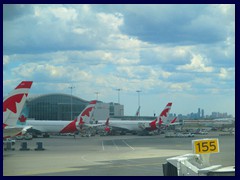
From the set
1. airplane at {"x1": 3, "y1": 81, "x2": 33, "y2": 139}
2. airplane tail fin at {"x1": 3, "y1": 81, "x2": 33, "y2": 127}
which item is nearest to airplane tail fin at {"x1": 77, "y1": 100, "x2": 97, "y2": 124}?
airplane at {"x1": 3, "y1": 81, "x2": 33, "y2": 139}

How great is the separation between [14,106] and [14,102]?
11.1 inches

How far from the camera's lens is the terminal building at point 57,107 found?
4277 inches

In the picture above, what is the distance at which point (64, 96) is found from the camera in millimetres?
119750

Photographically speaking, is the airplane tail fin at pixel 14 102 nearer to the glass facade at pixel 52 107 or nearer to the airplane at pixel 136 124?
the airplane at pixel 136 124

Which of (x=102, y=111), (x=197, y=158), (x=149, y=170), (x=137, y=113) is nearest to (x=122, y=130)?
(x=102, y=111)

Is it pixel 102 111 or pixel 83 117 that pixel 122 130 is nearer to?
pixel 83 117

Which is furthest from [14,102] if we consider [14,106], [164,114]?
[164,114]

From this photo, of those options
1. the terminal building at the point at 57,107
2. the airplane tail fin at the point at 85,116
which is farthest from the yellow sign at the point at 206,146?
the terminal building at the point at 57,107

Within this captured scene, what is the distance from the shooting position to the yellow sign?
39.7ft

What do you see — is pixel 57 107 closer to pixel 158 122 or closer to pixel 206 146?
pixel 158 122

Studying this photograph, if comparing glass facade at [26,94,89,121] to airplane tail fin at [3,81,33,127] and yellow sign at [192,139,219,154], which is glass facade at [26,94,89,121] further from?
yellow sign at [192,139,219,154]

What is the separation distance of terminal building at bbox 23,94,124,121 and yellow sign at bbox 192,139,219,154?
3785 inches

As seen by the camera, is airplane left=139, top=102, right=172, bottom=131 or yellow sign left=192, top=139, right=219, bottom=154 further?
airplane left=139, top=102, right=172, bottom=131
